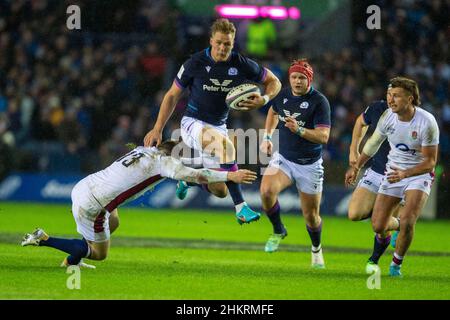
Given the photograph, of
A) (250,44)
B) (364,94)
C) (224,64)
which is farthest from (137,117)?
(224,64)

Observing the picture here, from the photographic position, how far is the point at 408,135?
1041 centimetres

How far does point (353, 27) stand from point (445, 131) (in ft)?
14.4

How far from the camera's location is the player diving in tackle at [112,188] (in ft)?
30.5

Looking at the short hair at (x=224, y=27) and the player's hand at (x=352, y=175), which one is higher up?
the short hair at (x=224, y=27)

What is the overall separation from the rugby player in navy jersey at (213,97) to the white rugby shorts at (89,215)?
1.54m

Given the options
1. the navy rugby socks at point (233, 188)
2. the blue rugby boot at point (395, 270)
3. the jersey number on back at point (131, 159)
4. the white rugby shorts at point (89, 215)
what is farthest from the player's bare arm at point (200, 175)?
the blue rugby boot at point (395, 270)

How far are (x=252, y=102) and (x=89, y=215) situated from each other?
2296 mm

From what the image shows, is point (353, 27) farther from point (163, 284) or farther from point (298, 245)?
point (163, 284)

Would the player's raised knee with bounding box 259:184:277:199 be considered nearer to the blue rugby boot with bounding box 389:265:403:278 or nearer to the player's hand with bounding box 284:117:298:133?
the player's hand with bounding box 284:117:298:133

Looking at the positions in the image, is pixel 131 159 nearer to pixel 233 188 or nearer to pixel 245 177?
pixel 245 177

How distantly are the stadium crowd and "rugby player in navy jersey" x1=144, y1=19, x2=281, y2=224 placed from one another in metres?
9.15

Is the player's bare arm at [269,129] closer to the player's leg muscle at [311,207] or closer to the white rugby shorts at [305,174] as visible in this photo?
the white rugby shorts at [305,174]

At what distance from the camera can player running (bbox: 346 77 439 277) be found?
10.2 meters

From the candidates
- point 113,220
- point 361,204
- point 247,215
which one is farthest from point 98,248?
point 361,204
